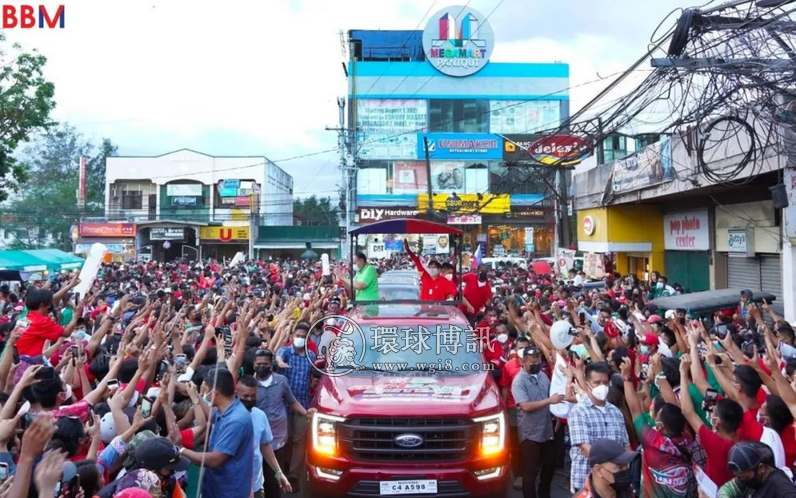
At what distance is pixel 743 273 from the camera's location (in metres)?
16.4

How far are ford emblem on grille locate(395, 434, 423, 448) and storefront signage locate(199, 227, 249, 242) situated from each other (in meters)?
44.3

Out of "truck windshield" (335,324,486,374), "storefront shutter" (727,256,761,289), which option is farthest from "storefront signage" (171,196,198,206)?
"truck windshield" (335,324,486,374)

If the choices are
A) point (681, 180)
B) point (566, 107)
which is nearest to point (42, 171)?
point (566, 107)

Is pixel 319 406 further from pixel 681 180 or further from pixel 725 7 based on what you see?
pixel 681 180

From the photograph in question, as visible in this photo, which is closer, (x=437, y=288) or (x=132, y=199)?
(x=437, y=288)

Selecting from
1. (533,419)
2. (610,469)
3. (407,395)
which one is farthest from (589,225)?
(610,469)

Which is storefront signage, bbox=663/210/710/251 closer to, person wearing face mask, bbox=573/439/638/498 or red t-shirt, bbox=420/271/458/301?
red t-shirt, bbox=420/271/458/301

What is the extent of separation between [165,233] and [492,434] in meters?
43.5

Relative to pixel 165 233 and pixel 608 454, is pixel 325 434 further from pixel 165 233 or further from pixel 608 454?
pixel 165 233

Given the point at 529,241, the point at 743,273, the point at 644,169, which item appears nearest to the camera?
the point at 743,273

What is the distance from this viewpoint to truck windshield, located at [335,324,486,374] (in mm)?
6715

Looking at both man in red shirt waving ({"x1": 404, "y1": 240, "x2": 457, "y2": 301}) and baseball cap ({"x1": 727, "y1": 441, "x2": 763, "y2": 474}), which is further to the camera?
man in red shirt waving ({"x1": 404, "y1": 240, "x2": 457, "y2": 301})

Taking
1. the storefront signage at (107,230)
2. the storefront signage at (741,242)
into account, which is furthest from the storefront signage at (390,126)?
the storefront signage at (741,242)

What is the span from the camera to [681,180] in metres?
15.1
